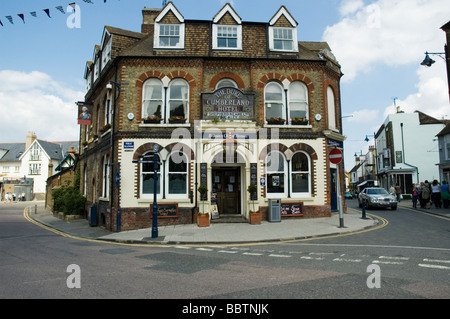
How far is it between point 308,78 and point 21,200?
57591mm

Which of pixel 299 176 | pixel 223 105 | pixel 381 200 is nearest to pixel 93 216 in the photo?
pixel 223 105

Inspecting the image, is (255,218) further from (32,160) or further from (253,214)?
(32,160)

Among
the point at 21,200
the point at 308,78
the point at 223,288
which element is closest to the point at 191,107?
the point at 308,78

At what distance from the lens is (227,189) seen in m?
16.9

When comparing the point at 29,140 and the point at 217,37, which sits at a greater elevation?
the point at 29,140

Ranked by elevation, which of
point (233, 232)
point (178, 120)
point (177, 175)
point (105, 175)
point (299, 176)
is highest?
point (178, 120)

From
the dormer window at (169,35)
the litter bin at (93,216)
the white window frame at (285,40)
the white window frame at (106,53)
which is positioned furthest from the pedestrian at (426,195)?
the white window frame at (106,53)

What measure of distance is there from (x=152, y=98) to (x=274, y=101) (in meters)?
6.50

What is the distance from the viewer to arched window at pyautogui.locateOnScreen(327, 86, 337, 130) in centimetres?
1858

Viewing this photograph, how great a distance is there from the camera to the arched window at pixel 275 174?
646 inches

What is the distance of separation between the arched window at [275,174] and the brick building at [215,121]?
53 mm

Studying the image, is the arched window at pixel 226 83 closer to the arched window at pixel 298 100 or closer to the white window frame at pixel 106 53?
the arched window at pixel 298 100

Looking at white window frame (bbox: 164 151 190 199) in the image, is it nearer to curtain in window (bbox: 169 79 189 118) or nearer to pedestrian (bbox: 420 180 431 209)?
curtain in window (bbox: 169 79 189 118)

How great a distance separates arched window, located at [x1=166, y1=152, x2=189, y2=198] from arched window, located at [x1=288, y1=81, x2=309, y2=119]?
20.9 feet
